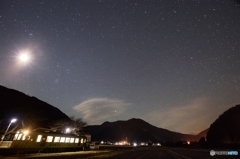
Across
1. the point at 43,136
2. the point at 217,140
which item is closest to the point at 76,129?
the point at 43,136

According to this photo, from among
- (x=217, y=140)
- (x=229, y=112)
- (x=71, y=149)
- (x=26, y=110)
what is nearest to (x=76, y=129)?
(x=26, y=110)

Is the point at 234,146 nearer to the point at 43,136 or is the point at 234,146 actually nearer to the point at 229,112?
the point at 229,112

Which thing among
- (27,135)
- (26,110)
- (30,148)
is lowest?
(30,148)

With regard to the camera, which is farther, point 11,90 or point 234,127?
point 11,90

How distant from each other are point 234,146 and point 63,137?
6616 cm

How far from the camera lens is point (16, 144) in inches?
1114

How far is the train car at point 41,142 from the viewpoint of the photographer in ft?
90.7

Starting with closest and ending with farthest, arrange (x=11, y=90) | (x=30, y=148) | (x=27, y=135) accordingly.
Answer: (x=30, y=148), (x=27, y=135), (x=11, y=90)

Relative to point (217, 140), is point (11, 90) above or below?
above

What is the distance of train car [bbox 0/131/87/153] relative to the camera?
90.7 feet

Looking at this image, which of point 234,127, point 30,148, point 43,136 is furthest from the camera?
point 234,127

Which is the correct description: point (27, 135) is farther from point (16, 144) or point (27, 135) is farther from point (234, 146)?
point (234, 146)

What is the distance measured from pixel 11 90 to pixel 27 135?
13805 centimetres

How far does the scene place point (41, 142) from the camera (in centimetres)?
2947
